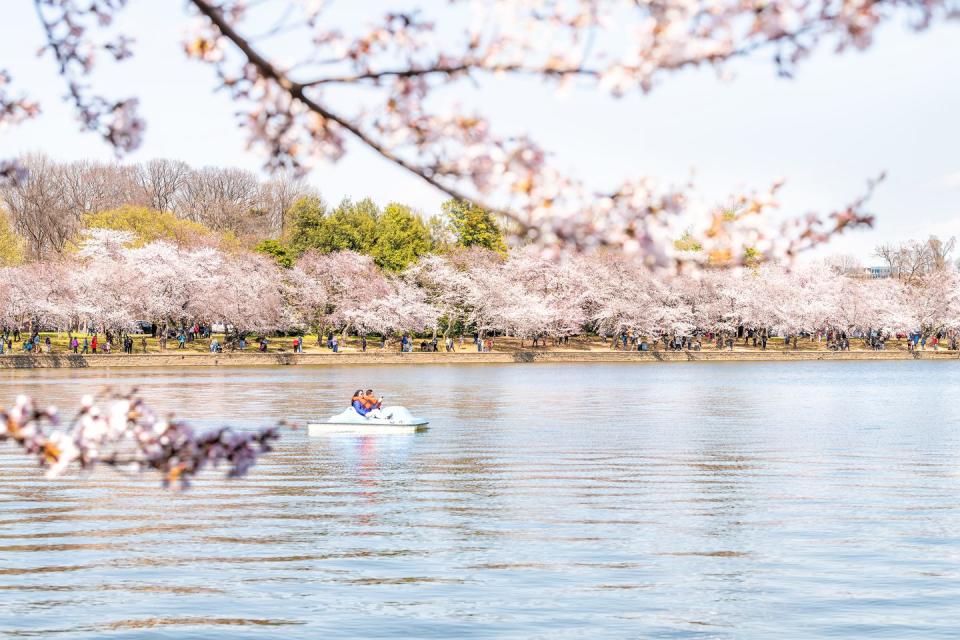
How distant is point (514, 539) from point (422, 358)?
66099 mm

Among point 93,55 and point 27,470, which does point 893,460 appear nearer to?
point 27,470

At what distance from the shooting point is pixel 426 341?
314 feet

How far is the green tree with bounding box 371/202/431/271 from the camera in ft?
337

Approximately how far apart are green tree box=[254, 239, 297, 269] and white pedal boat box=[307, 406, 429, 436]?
65.1 meters

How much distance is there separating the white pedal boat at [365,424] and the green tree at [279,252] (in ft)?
214

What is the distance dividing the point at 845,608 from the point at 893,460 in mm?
15996

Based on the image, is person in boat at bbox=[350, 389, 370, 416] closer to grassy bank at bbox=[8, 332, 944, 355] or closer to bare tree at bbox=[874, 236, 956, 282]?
grassy bank at bbox=[8, 332, 944, 355]

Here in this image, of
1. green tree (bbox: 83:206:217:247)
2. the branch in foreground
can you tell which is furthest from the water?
green tree (bbox: 83:206:217:247)

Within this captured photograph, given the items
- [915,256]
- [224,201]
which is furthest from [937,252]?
[224,201]

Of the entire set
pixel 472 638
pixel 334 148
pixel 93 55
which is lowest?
pixel 472 638

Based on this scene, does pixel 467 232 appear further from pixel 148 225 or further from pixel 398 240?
pixel 148 225

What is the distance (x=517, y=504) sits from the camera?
22.6 meters

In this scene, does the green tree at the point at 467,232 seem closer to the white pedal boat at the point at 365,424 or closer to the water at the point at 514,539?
the water at the point at 514,539

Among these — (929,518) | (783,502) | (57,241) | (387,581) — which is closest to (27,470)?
(387,581)
